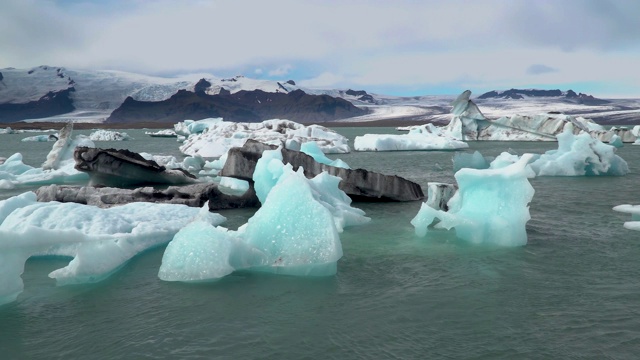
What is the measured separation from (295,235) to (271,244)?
289 mm

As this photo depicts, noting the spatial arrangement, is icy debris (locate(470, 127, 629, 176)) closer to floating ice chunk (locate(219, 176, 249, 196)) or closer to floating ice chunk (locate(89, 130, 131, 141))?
floating ice chunk (locate(219, 176, 249, 196))

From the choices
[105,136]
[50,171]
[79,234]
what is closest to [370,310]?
[79,234]

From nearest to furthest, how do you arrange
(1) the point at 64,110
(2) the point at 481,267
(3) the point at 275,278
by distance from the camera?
(3) the point at 275,278, (2) the point at 481,267, (1) the point at 64,110

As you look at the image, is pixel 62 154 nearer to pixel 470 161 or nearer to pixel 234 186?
pixel 234 186

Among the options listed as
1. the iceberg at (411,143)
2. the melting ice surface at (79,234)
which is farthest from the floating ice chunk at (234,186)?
the iceberg at (411,143)

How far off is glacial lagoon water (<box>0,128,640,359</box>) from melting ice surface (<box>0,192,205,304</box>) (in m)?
0.18

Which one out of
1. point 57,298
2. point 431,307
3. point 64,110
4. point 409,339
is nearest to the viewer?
point 409,339

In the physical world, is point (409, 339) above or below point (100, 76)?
below

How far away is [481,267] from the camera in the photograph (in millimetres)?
5949

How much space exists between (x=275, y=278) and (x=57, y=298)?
2055 millimetres

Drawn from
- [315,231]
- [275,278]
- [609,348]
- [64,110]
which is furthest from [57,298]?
[64,110]

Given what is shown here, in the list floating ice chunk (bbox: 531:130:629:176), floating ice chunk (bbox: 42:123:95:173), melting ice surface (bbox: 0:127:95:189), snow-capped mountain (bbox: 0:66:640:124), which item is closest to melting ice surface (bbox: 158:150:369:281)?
melting ice surface (bbox: 0:127:95:189)

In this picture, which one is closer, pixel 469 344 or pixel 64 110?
pixel 469 344

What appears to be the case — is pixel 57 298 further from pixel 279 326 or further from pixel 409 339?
pixel 409 339
